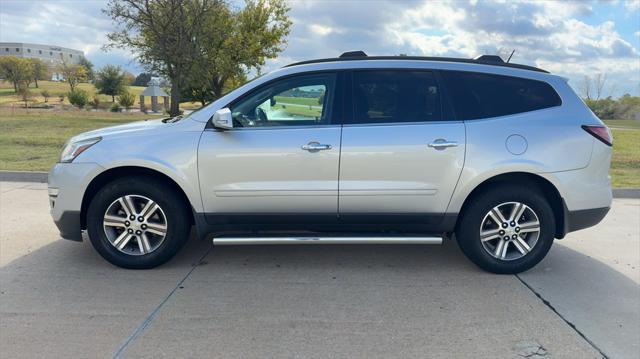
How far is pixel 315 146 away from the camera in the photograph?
425 centimetres

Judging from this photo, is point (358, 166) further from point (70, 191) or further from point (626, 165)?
point (626, 165)

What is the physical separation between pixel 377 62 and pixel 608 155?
87.5 inches

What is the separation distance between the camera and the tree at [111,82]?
60.8 m

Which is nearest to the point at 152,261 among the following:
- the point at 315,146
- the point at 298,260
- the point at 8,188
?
the point at 298,260

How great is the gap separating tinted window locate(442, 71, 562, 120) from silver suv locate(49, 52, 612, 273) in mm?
11

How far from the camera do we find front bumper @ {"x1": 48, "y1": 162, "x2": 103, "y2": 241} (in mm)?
4328

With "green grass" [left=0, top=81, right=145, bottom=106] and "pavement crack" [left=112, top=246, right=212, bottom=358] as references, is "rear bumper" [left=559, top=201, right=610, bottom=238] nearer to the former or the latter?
"pavement crack" [left=112, top=246, right=212, bottom=358]

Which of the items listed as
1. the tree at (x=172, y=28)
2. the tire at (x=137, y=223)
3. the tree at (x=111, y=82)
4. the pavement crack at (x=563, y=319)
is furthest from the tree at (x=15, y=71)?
the pavement crack at (x=563, y=319)

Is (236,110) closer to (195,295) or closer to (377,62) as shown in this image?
(377,62)

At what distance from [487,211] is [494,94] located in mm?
1064

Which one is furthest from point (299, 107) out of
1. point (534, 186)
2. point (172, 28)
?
point (172, 28)

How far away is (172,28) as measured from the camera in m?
20.8

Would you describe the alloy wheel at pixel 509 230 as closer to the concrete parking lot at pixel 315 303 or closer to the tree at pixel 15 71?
the concrete parking lot at pixel 315 303

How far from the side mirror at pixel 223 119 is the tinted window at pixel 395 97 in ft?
3.53
